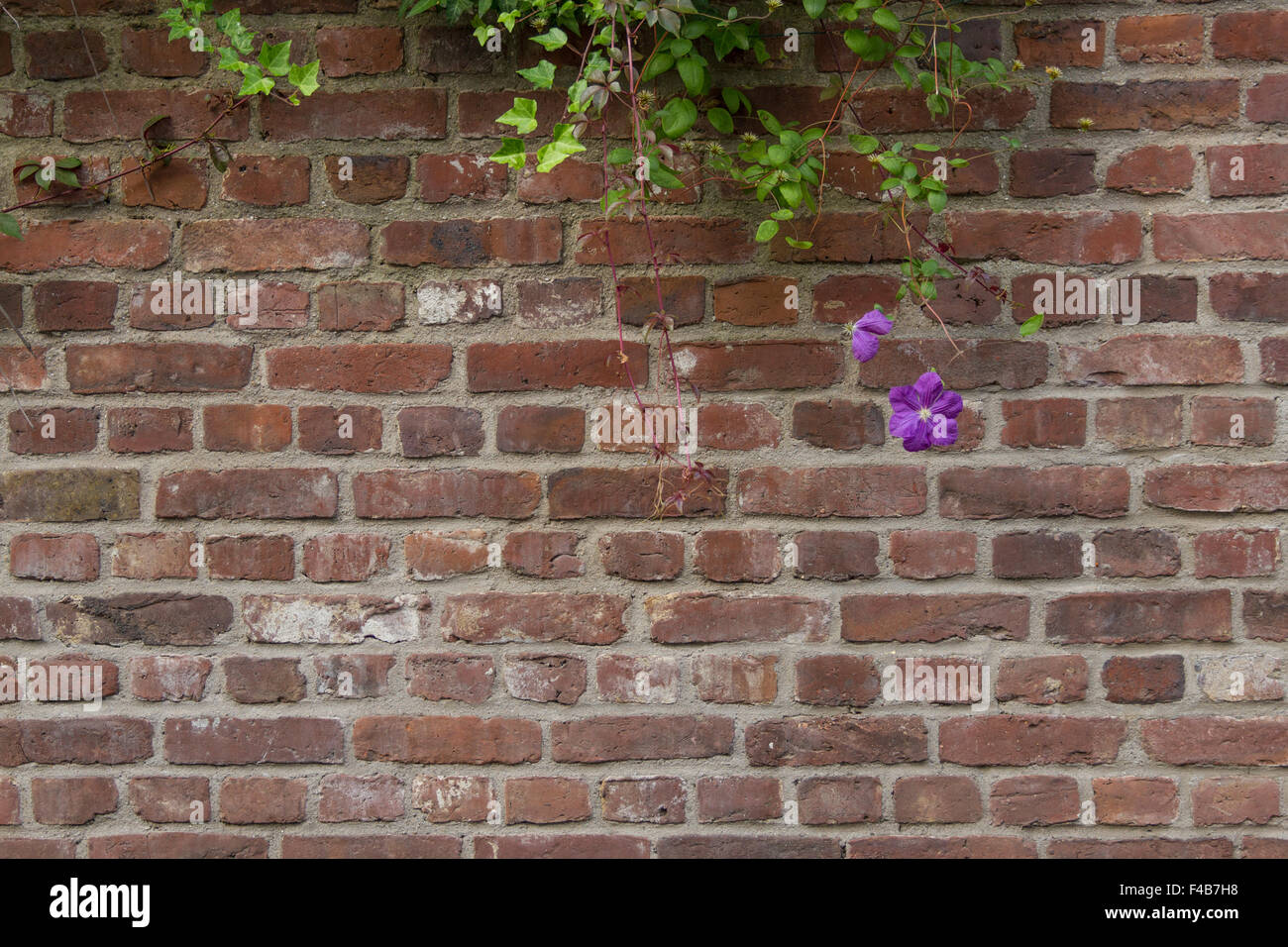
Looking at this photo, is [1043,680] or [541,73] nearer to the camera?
[541,73]

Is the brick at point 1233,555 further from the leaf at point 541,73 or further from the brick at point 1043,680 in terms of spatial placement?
the leaf at point 541,73

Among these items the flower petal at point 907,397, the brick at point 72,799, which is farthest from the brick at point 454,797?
the flower petal at point 907,397

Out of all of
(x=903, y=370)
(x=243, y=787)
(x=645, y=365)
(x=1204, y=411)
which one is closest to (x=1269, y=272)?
(x=1204, y=411)

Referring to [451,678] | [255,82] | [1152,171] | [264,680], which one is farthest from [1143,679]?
[255,82]

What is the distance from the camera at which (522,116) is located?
1.14 meters

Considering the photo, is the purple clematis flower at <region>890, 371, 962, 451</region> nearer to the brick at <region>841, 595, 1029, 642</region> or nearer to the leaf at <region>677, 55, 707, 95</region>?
the brick at <region>841, 595, 1029, 642</region>

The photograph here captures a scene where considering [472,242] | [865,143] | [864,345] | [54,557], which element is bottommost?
[54,557]

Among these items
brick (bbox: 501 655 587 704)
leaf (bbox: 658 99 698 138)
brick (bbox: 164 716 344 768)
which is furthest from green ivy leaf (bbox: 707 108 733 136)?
brick (bbox: 164 716 344 768)

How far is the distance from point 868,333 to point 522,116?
522 mm

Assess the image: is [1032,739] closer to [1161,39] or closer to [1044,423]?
[1044,423]

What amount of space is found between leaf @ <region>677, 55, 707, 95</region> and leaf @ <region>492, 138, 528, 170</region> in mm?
236

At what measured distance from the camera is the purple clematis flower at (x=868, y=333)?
118 cm

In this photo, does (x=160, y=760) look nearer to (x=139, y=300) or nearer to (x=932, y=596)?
(x=139, y=300)

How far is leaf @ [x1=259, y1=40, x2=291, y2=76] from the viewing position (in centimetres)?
117
